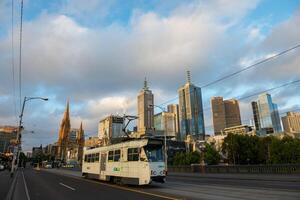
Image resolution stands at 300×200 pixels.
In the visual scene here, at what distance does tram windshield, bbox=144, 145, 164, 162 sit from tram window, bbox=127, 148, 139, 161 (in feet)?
2.59

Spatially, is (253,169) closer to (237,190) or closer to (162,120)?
(237,190)

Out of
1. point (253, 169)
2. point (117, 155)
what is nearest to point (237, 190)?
point (117, 155)

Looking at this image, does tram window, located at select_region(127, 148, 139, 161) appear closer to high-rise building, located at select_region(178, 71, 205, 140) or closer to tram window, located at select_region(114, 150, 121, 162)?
tram window, located at select_region(114, 150, 121, 162)

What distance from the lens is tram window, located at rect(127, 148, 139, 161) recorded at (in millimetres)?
22391

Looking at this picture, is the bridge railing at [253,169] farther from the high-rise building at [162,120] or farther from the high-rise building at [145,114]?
the high-rise building at [145,114]

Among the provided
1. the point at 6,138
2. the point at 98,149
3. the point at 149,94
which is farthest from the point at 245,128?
the point at 98,149

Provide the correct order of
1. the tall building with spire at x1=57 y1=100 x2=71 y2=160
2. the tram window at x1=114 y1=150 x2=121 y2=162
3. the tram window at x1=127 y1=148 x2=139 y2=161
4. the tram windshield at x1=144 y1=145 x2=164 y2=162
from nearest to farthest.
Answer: the tram windshield at x1=144 y1=145 x2=164 y2=162, the tram window at x1=127 y1=148 x2=139 y2=161, the tram window at x1=114 y1=150 x2=121 y2=162, the tall building with spire at x1=57 y1=100 x2=71 y2=160

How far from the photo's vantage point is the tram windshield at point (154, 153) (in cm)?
2195

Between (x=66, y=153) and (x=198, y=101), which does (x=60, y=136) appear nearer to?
(x=66, y=153)

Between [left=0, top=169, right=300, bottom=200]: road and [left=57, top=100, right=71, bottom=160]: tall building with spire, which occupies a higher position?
[left=57, top=100, right=71, bottom=160]: tall building with spire

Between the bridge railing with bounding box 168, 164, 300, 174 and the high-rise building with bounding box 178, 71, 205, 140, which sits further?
the high-rise building with bounding box 178, 71, 205, 140

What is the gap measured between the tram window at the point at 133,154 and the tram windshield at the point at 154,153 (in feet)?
2.59

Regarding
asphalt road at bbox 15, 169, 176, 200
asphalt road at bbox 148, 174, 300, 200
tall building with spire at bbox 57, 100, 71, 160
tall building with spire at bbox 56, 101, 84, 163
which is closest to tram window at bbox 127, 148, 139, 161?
asphalt road at bbox 15, 169, 176, 200

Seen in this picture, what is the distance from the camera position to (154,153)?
22.4 m
